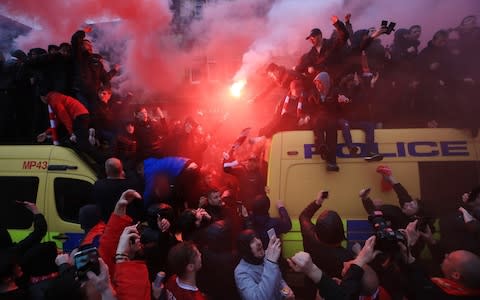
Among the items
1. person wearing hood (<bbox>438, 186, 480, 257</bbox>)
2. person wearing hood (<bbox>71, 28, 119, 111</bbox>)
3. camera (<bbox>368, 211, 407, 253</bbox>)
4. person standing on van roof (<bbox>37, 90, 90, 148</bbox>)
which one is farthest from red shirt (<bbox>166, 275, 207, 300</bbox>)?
person wearing hood (<bbox>71, 28, 119, 111</bbox>)

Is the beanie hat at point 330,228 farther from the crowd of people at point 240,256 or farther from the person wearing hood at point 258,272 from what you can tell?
the person wearing hood at point 258,272

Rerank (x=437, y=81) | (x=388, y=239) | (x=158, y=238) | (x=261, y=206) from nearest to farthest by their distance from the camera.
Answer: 1. (x=388, y=239)
2. (x=158, y=238)
3. (x=261, y=206)
4. (x=437, y=81)

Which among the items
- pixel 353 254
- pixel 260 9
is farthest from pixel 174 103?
pixel 353 254

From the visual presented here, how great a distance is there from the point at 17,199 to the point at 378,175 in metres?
4.16

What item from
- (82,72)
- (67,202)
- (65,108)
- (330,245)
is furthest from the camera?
(82,72)

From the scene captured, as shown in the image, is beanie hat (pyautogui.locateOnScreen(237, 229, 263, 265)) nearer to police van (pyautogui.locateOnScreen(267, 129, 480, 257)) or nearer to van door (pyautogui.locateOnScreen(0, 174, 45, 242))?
police van (pyautogui.locateOnScreen(267, 129, 480, 257))

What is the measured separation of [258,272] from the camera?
267 cm

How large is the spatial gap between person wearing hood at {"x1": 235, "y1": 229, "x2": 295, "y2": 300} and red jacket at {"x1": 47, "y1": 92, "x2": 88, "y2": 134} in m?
3.26

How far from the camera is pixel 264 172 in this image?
4.25 meters

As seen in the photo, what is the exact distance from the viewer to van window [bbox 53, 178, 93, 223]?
416 cm

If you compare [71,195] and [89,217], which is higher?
[71,195]

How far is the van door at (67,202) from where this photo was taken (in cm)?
409

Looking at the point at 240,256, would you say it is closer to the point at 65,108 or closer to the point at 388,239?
the point at 388,239

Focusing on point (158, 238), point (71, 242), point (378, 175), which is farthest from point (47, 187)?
point (378, 175)
